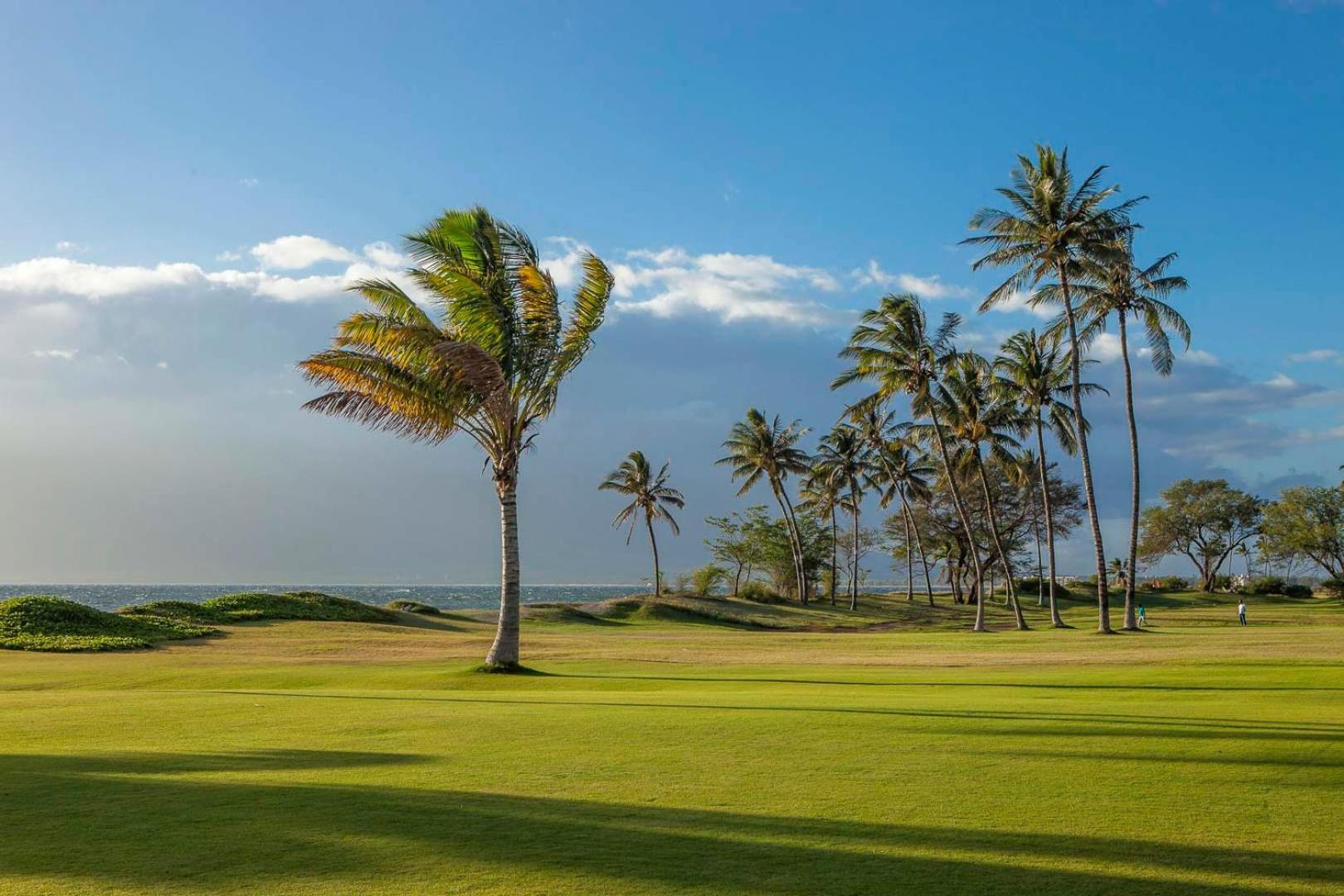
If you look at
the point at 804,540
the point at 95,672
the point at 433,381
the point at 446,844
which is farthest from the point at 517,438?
the point at 804,540

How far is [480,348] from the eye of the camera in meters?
23.9

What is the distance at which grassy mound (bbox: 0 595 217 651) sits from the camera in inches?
1309

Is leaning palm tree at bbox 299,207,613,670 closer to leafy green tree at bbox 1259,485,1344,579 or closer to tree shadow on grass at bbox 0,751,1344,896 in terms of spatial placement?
tree shadow on grass at bbox 0,751,1344,896

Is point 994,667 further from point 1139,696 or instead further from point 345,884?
point 345,884

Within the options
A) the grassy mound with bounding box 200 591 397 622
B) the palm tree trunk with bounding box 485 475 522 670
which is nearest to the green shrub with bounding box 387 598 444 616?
the grassy mound with bounding box 200 591 397 622

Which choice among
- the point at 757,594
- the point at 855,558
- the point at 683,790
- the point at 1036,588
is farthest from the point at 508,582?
the point at 1036,588

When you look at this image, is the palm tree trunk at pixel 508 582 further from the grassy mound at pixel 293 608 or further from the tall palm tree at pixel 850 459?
the tall palm tree at pixel 850 459

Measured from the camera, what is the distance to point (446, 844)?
22.8 ft

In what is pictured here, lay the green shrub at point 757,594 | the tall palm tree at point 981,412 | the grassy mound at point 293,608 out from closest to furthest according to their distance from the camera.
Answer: the grassy mound at point 293,608, the tall palm tree at point 981,412, the green shrub at point 757,594

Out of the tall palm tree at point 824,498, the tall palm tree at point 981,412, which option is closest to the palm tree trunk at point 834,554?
the tall palm tree at point 824,498

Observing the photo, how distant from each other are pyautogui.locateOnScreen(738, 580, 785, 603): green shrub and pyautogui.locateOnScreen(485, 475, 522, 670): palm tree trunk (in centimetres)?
5752

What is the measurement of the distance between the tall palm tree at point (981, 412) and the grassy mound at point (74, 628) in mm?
37599

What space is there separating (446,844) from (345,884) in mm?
980

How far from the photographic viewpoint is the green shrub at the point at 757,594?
8500 centimetres
